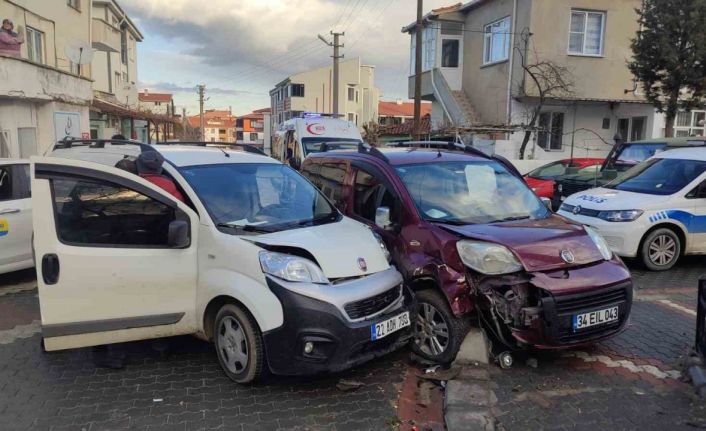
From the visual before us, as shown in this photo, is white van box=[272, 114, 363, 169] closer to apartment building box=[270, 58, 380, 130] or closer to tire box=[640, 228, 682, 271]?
tire box=[640, 228, 682, 271]

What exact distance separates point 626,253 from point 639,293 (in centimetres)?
106

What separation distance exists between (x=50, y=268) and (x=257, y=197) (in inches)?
65.7

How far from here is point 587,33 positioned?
20.0m

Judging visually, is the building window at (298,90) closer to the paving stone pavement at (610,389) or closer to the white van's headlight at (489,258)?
the paving stone pavement at (610,389)

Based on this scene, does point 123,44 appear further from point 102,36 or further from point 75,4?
point 75,4

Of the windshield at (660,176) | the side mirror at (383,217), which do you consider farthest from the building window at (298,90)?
the side mirror at (383,217)

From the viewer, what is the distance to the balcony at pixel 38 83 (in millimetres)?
14000

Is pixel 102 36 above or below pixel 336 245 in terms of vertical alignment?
above

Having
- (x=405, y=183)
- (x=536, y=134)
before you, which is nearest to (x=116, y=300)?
(x=405, y=183)

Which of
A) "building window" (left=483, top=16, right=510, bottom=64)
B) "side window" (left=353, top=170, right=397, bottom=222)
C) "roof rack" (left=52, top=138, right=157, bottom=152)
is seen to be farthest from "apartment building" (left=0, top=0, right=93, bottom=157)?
"building window" (left=483, top=16, right=510, bottom=64)

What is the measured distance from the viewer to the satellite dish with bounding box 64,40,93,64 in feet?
65.0

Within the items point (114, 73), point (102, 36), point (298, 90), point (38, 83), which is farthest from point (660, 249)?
point (298, 90)

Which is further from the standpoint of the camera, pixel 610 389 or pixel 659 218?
pixel 659 218

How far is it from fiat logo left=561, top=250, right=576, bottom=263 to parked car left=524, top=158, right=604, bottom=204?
883cm
